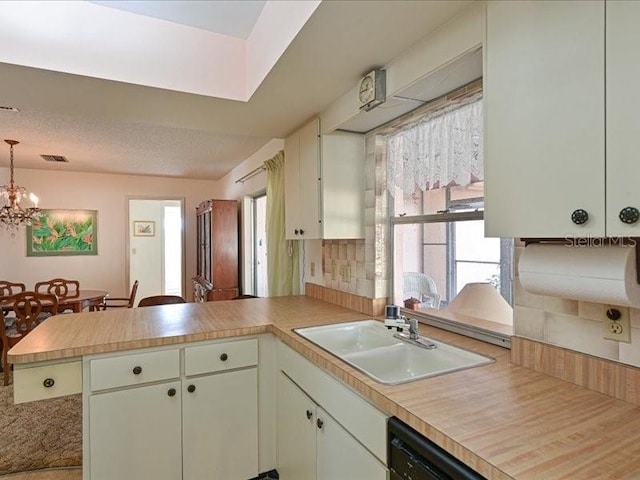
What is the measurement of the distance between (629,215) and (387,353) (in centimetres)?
102

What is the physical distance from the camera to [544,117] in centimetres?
92

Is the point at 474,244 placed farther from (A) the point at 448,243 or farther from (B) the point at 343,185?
(B) the point at 343,185

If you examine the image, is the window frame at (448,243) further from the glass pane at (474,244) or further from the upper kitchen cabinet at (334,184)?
the upper kitchen cabinet at (334,184)

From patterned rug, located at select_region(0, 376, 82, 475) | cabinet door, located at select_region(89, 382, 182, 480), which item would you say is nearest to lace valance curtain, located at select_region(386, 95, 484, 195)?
cabinet door, located at select_region(89, 382, 182, 480)

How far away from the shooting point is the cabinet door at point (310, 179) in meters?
2.15

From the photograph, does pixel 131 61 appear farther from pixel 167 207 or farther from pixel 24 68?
pixel 167 207

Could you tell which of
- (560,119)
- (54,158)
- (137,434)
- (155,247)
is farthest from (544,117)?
(155,247)

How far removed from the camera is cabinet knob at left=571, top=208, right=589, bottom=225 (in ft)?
2.71

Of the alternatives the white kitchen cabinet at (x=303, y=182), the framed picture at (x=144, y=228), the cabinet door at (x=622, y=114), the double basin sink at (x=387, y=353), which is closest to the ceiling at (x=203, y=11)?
the white kitchen cabinet at (x=303, y=182)

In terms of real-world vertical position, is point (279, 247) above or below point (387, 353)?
above

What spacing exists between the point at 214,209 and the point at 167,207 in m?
3.11

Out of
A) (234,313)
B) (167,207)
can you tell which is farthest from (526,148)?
(167,207)

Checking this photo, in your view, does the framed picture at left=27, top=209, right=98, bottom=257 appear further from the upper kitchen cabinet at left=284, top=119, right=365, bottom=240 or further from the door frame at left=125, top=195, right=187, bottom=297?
the upper kitchen cabinet at left=284, top=119, right=365, bottom=240

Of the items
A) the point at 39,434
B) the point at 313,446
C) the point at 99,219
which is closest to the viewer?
the point at 313,446
